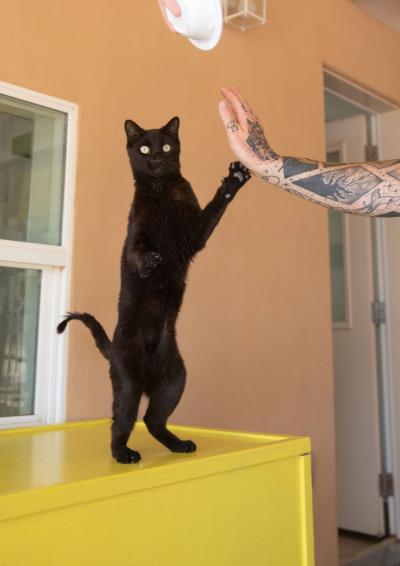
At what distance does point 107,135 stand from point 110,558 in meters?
1.15

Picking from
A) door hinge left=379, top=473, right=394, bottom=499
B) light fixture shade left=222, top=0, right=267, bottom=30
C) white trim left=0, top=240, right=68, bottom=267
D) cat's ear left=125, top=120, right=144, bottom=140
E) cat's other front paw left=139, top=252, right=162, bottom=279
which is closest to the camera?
cat's other front paw left=139, top=252, right=162, bottom=279

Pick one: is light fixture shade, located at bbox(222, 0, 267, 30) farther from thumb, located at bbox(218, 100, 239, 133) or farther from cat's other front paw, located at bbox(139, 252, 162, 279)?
cat's other front paw, located at bbox(139, 252, 162, 279)

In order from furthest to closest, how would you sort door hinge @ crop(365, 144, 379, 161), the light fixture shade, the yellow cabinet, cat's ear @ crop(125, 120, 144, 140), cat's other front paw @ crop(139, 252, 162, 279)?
door hinge @ crop(365, 144, 379, 161) → the light fixture shade → cat's ear @ crop(125, 120, 144, 140) → cat's other front paw @ crop(139, 252, 162, 279) → the yellow cabinet

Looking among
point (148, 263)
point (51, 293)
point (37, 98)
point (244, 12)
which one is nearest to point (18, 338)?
point (51, 293)

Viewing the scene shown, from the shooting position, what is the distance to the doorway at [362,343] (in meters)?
2.62

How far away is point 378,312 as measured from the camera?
108 inches

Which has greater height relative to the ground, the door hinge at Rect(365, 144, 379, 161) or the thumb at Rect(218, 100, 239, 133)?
the door hinge at Rect(365, 144, 379, 161)

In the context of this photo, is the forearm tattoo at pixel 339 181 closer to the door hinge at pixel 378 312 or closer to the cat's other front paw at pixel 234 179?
the cat's other front paw at pixel 234 179

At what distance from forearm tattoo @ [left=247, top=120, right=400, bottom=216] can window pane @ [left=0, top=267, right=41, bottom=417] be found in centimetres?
77

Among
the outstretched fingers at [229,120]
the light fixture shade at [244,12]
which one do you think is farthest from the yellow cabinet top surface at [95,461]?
the light fixture shade at [244,12]

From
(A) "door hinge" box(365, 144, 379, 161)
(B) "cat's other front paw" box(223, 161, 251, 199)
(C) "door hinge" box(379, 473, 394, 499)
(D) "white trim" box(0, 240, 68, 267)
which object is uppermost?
(A) "door hinge" box(365, 144, 379, 161)

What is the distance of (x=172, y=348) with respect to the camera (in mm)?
1001

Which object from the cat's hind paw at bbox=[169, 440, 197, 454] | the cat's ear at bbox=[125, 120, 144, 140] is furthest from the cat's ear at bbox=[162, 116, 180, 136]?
the cat's hind paw at bbox=[169, 440, 197, 454]

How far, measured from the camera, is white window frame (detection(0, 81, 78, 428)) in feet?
4.68
